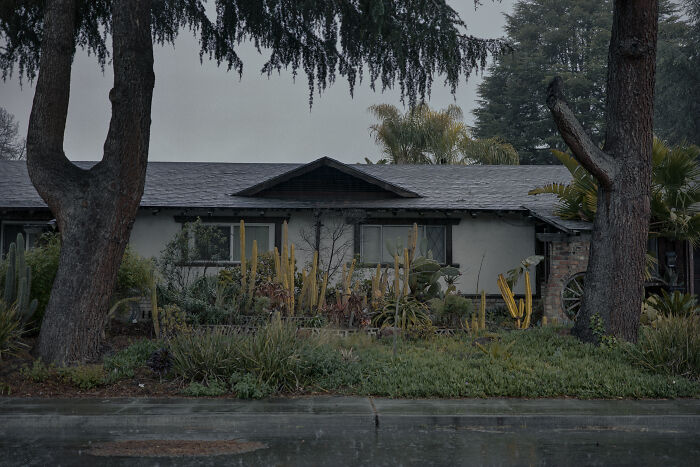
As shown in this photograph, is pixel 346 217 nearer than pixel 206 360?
No

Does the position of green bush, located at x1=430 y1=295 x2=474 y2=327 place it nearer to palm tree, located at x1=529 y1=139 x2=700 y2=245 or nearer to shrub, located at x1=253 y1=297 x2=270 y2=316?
shrub, located at x1=253 y1=297 x2=270 y2=316

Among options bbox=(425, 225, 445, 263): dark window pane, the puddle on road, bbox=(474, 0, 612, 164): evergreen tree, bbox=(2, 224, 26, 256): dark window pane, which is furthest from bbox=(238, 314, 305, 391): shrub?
bbox=(474, 0, 612, 164): evergreen tree

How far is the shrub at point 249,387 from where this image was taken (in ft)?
25.6

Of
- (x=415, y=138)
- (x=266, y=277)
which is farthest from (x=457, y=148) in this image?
(x=266, y=277)

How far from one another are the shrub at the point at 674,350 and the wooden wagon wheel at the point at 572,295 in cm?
510

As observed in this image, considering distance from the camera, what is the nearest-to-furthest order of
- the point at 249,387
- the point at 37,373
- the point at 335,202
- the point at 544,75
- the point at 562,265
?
the point at 249,387
the point at 37,373
the point at 562,265
the point at 335,202
the point at 544,75

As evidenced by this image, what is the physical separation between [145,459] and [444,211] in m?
11.3

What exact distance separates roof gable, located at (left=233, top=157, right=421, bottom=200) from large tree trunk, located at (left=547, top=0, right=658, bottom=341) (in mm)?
6766

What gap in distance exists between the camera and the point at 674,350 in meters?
8.73

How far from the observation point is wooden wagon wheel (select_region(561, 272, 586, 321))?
46.7 ft

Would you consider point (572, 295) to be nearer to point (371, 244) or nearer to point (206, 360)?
point (371, 244)

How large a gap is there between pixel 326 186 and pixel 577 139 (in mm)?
8027

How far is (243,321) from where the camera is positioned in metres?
11.3

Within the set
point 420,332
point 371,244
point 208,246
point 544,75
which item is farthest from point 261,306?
point 544,75
